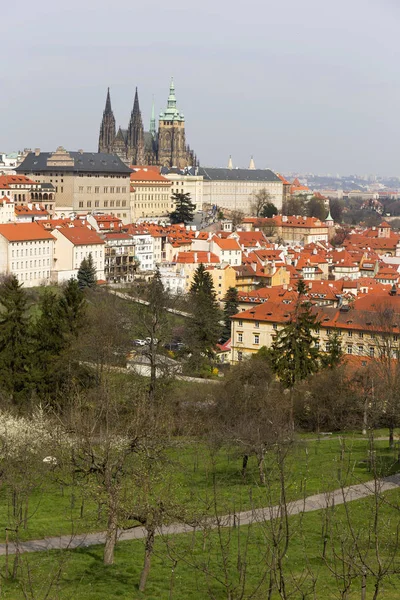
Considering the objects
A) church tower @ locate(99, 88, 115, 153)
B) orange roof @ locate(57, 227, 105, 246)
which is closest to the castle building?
church tower @ locate(99, 88, 115, 153)

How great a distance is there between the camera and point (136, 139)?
140 m

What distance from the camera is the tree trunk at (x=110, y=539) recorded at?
558 inches

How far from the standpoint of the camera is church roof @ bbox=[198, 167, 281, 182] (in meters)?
128

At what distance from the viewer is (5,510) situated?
17953mm

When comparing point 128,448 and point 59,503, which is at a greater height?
point 128,448

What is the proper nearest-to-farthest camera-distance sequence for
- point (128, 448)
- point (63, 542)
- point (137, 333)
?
point (128, 448) < point (63, 542) < point (137, 333)

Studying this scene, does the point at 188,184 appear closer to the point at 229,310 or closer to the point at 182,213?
the point at 182,213

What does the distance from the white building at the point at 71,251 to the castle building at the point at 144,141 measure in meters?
68.3

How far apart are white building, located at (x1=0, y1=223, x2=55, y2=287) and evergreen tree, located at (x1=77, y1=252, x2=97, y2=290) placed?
9.48ft

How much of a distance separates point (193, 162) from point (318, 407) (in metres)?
116

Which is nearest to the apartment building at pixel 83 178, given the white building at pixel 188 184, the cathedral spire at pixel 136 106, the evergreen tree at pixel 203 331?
the white building at pixel 188 184

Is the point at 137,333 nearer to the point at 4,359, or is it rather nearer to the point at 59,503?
the point at 4,359

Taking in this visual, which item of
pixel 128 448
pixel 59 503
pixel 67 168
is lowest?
pixel 59 503

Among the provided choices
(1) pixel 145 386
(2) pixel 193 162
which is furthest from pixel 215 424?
(2) pixel 193 162
